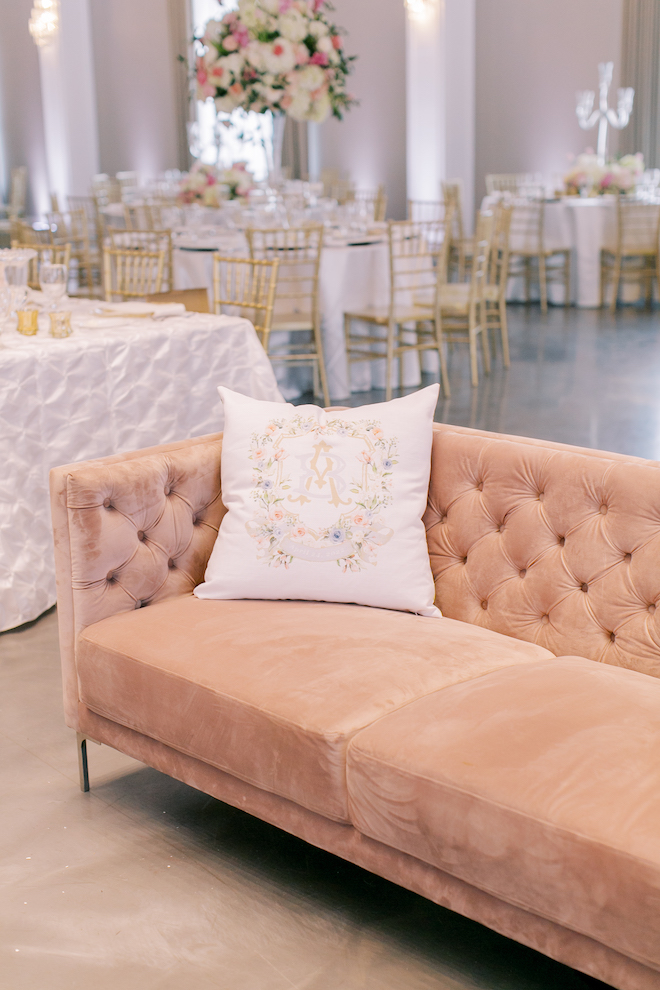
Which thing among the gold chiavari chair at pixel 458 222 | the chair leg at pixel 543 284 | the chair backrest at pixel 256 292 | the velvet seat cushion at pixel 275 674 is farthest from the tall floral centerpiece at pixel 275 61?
the velvet seat cushion at pixel 275 674

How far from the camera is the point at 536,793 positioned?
1426 mm

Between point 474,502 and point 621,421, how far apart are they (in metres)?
3.30

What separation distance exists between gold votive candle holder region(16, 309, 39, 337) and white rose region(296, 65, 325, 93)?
2.96 metres

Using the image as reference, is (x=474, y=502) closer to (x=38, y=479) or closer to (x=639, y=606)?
(x=639, y=606)

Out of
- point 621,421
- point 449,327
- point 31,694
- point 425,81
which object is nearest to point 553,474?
point 31,694

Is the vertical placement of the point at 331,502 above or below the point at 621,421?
above

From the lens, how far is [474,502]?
2.22 m

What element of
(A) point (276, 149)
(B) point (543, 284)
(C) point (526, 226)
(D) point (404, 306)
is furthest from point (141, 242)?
(C) point (526, 226)

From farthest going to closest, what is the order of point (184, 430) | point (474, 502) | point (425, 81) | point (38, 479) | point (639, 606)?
point (425, 81)
point (184, 430)
point (38, 479)
point (474, 502)
point (639, 606)

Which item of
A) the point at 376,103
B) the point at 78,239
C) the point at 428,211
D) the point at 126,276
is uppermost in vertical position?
the point at 376,103

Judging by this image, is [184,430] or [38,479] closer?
[38,479]

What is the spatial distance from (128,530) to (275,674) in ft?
1.82

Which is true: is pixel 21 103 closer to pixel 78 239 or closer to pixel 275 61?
Answer: pixel 78 239

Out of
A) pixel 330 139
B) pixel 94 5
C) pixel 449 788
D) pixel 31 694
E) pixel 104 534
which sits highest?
pixel 94 5
